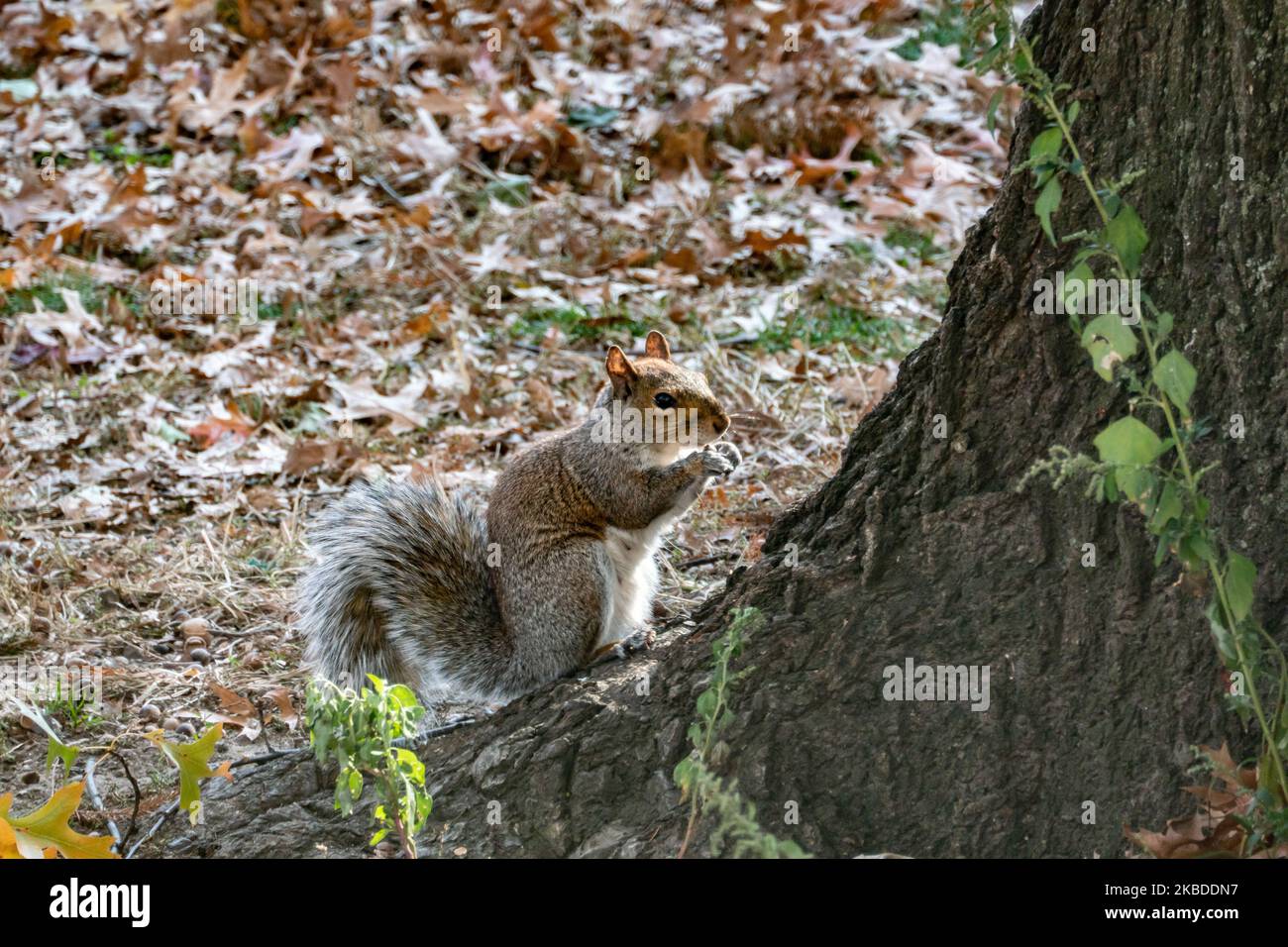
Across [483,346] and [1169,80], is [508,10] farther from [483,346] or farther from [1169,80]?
[1169,80]

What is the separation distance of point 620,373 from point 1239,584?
5.51 feet

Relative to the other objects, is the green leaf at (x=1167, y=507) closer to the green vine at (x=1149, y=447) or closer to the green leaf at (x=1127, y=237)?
the green vine at (x=1149, y=447)

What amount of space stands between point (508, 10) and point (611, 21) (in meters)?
0.50

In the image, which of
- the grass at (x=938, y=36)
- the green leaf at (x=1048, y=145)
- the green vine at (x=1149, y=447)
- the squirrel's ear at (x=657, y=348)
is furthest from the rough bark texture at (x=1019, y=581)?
the grass at (x=938, y=36)

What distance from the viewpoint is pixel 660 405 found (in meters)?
3.23

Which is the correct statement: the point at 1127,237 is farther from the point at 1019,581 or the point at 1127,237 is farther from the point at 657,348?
the point at 657,348

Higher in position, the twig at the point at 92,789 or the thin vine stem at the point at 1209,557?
the thin vine stem at the point at 1209,557

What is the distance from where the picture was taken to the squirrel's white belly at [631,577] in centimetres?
303

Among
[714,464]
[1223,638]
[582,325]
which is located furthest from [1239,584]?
[582,325]

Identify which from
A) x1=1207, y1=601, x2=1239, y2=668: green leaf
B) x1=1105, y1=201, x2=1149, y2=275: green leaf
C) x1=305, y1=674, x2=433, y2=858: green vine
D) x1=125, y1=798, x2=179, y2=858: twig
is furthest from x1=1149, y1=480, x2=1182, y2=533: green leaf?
x1=125, y1=798, x2=179, y2=858: twig

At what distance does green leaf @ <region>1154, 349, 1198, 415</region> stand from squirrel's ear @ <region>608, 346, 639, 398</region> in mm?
1625

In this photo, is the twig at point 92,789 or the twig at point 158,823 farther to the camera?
the twig at point 92,789

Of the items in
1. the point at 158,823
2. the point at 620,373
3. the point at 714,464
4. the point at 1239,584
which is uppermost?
the point at 620,373

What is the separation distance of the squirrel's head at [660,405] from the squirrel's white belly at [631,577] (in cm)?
20
